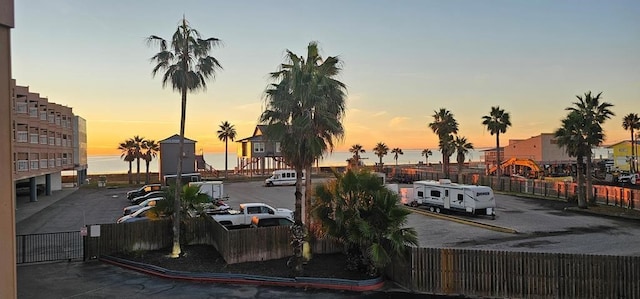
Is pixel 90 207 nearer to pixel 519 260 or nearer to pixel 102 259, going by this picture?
pixel 102 259

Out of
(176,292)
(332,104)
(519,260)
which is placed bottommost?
(176,292)

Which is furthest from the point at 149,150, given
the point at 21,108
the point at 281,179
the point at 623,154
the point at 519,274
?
the point at 623,154

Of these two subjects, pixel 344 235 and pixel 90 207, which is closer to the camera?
pixel 344 235

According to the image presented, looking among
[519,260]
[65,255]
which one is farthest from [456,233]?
[65,255]

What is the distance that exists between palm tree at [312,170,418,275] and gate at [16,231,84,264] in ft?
36.5

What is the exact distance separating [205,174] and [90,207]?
32.6 m

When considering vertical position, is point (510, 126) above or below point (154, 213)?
above

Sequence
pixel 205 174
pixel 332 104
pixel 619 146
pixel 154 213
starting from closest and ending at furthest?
1. pixel 332 104
2. pixel 154 213
3. pixel 205 174
4. pixel 619 146

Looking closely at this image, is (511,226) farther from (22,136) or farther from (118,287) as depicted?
(22,136)

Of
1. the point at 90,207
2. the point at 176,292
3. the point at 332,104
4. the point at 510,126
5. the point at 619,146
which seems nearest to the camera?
the point at 176,292

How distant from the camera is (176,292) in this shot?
14.4 meters

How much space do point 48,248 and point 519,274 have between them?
1984 cm

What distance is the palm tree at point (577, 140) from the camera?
32.8 meters

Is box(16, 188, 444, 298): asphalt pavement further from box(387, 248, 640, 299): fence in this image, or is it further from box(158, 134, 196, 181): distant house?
box(158, 134, 196, 181): distant house
